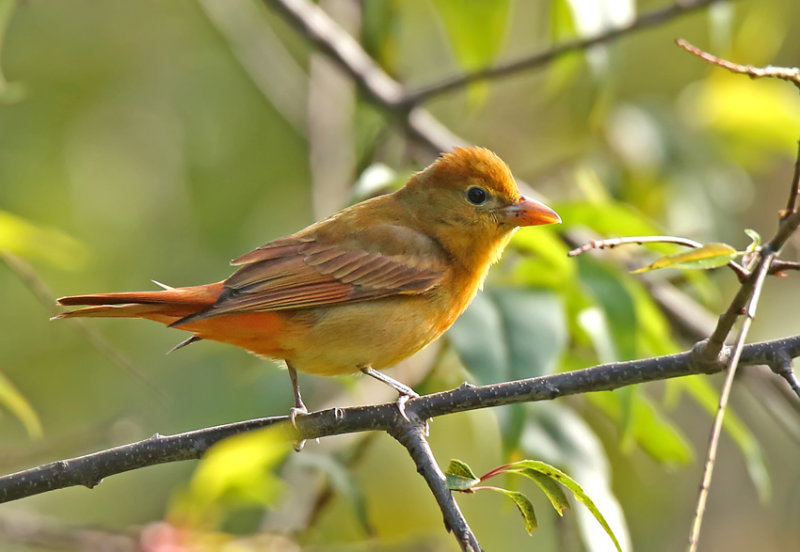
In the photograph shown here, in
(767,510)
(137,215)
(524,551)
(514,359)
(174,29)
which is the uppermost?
(174,29)

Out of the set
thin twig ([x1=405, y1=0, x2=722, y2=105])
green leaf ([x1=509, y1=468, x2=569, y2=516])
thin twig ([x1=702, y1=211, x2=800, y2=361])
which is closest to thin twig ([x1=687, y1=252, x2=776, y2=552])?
thin twig ([x1=702, y1=211, x2=800, y2=361])

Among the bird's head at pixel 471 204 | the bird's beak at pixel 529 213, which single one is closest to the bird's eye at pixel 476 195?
the bird's head at pixel 471 204

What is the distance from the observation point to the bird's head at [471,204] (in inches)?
179

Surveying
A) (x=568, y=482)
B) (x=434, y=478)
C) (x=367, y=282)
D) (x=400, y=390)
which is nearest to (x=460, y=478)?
(x=434, y=478)

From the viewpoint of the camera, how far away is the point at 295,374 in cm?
404

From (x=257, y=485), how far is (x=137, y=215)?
500 cm

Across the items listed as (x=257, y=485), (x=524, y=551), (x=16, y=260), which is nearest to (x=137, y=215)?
(x=524, y=551)

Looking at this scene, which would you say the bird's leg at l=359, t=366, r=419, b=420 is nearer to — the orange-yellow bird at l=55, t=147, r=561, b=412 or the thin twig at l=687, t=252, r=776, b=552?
the orange-yellow bird at l=55, t=147, r=561, b=412

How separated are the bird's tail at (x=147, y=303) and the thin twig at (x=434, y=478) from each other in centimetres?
106

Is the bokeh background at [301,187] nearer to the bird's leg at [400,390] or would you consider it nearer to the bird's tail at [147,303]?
the bird's leg at [400,390]

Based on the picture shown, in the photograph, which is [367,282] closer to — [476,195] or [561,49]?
[476,195]

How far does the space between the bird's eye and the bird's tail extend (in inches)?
51.0

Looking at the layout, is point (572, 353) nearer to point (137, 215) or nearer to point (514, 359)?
point (514, 359)

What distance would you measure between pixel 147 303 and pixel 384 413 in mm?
1013
